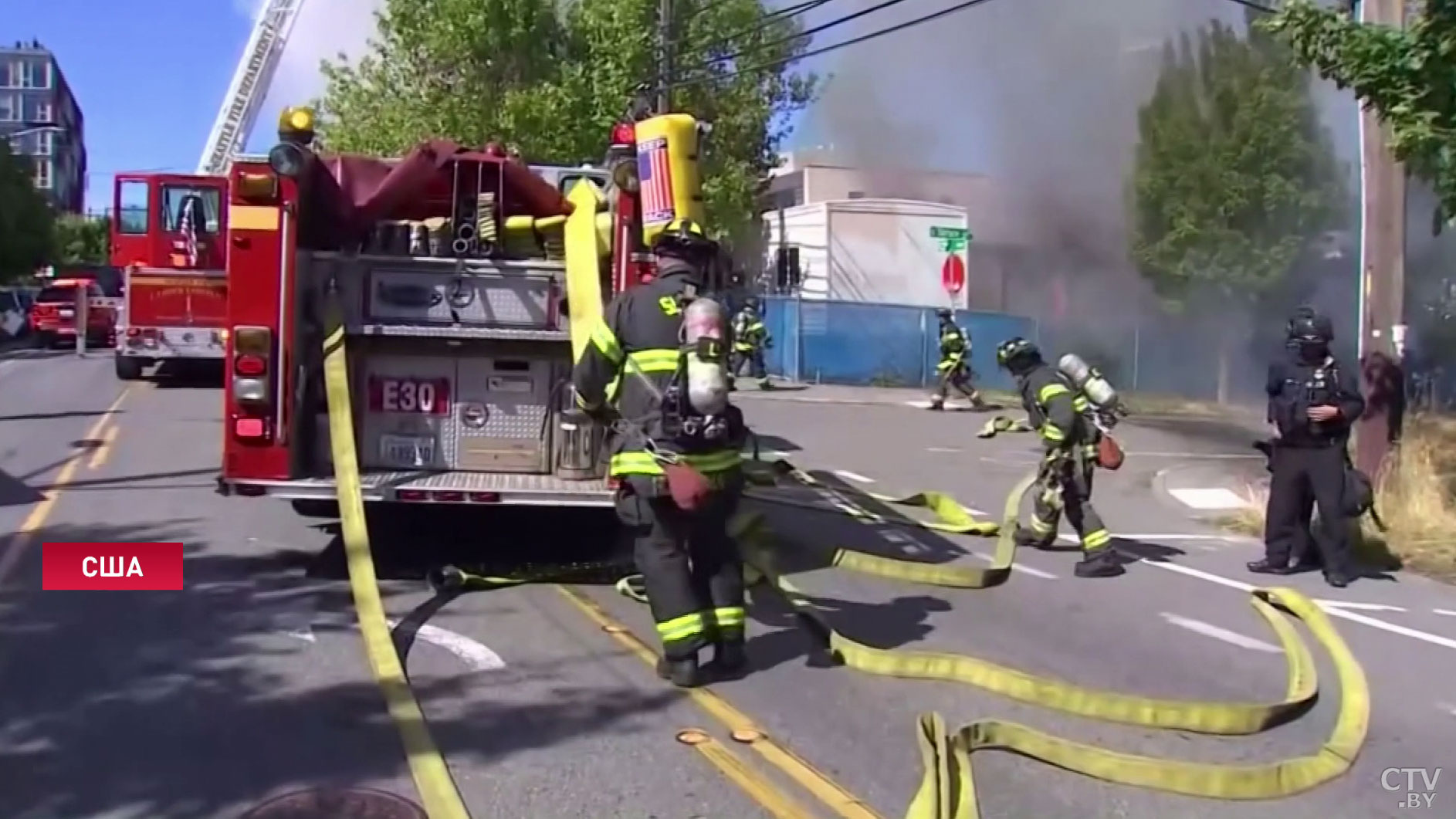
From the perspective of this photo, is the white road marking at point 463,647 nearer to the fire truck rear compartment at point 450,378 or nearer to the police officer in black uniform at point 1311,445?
the fire truck rear compartment at point 450,378

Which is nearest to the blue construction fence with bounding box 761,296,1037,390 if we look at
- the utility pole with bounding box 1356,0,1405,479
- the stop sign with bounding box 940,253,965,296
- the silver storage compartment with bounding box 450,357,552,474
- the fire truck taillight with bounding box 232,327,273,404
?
the stop sign with bounding box 940,253,965,296

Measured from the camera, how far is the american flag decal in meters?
7.45

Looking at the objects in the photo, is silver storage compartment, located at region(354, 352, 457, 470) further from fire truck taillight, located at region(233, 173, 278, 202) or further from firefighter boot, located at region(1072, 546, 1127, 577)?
firefighter boot, located at region(1072, 546, 1127, 577)

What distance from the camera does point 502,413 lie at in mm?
8242

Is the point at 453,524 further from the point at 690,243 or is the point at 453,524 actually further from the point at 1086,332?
the point at 1086,332

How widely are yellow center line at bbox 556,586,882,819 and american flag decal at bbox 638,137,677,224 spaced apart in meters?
2.01

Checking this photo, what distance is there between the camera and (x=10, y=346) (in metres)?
39.8

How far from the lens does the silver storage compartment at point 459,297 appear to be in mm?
8031

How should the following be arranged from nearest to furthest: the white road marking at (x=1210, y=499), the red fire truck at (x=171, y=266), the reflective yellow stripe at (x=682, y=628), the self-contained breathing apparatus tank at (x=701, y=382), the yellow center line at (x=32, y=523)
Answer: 1. the self-contained breathing apparatus tank at (x=701, y=382)
2. the reflective yellow stripe at (x=682, y=628)
3. the yellow center line at (x=32, y=523)
4. the white road marking at (x=1210, y=499)
5. the red fire truck at (x=171, y=266)

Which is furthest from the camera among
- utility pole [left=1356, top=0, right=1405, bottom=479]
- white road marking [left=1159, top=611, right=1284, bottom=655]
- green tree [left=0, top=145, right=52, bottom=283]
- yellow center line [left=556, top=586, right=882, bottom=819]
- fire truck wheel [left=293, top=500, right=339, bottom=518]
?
green tree [left=0, top=145, right=52, bottom=283]

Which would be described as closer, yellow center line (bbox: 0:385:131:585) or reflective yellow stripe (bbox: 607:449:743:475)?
reflective yellow stripe (bbox: 607:449:743:475)

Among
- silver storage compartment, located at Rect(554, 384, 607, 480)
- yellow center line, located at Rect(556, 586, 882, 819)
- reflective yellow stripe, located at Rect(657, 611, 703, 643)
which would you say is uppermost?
silver storage compartment, located at Rect(554, 384, 607, 480)

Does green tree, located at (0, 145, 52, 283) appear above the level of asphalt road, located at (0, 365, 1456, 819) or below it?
above

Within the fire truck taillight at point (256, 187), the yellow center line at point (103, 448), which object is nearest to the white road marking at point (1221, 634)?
the fire truck taillight at point (256, 187)
